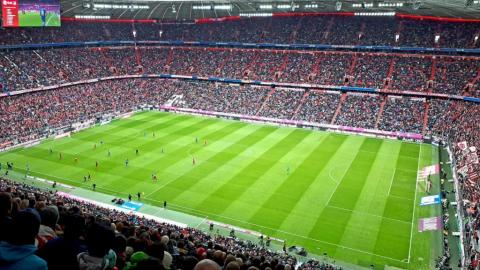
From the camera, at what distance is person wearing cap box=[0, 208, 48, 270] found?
397 centimetres

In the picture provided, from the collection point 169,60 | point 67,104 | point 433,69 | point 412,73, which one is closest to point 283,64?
point 412,73

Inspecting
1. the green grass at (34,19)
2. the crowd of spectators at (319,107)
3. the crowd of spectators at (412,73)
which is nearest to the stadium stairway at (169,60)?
the green grass at (34,19)

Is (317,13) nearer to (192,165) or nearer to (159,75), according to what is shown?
(159,75)

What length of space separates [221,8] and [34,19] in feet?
99.6

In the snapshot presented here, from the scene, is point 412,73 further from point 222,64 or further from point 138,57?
point 138,57

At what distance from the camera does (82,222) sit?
17.9 feet

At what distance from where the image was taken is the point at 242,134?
52312 millimetres

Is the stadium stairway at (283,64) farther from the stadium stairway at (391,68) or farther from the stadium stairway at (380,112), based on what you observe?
the stadium stairway at (380,112)

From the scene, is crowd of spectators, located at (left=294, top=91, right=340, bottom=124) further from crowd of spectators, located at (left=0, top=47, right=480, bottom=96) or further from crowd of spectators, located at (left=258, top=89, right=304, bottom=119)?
crowd of spectators, located at (left=0, top=47, right=480, bottom=96)

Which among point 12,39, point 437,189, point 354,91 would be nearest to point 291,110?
point 354,91

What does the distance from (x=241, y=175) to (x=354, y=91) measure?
3279 cm

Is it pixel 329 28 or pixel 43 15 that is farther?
pixel 329 28

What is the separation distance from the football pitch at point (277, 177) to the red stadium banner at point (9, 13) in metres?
18.5

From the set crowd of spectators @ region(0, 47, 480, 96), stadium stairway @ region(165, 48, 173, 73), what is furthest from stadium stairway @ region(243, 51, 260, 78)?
stadium stairway @ region(165, 48, 173, 73)
